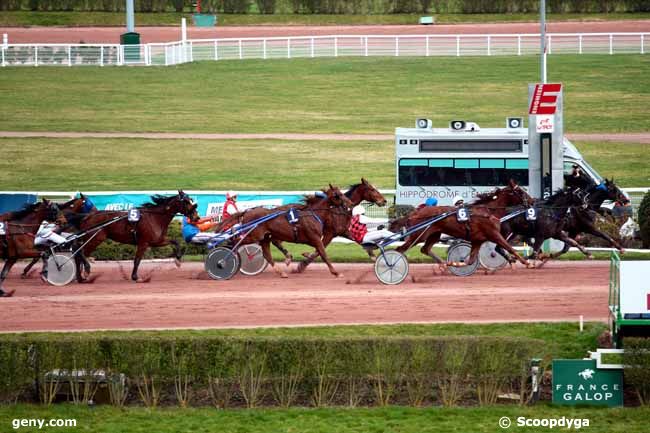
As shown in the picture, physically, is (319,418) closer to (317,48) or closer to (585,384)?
(585,384)

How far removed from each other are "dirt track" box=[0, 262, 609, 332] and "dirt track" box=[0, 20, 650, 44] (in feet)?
96.4

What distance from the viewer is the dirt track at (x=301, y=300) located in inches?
667

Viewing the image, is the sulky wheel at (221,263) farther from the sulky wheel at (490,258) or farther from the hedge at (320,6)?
the hedge at (320,6)

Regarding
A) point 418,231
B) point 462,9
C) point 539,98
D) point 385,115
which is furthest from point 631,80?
point 418,231

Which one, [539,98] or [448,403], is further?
[539,98]

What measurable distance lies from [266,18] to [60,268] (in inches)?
1363

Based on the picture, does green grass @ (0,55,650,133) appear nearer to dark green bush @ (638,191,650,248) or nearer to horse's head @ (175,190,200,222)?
dark green bush @ (638,191,650,248)

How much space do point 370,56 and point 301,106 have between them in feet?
22.8

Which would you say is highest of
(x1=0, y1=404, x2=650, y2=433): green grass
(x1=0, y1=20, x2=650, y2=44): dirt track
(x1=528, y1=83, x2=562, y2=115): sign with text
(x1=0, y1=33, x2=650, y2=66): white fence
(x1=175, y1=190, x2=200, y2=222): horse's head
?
(x1=0, y1=20, x2=650, y2=44): dirt track

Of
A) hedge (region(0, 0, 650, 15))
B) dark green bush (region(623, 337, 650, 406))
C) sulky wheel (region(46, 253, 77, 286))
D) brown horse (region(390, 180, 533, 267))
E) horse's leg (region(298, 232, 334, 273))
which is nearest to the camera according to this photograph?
dark green bush (region(623, 337, 650, 406))

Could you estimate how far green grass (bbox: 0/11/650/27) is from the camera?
170ft

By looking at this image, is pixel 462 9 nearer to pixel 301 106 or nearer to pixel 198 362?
pixel 301 106

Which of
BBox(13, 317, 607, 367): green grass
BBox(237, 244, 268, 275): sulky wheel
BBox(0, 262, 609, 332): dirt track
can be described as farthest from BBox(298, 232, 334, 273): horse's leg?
BBox(13, 317, 607, 367): green grass

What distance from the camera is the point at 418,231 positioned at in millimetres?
19516
